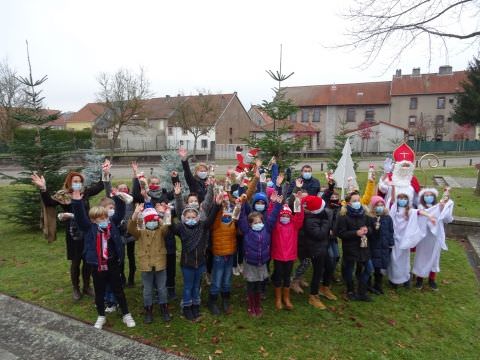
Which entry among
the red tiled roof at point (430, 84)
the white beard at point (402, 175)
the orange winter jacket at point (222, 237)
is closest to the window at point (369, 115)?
the red tiled roof at point (430, 84)

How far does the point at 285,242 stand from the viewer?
18.2 feet

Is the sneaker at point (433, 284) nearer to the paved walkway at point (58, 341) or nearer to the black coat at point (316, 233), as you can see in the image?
the black coat at point (316, 233)

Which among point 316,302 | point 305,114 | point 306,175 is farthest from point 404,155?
point 305,114

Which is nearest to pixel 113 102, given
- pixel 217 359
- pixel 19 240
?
pixel 19 240

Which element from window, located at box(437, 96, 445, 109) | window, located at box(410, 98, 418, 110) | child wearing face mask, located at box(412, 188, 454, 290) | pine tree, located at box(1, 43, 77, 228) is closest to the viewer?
child wearing face mask, located at box(412, 188, 454, 290)

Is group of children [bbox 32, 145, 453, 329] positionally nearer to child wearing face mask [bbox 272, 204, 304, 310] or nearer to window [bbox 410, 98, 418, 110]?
child wearing face mask [bbox 272, 204, 304, 310]

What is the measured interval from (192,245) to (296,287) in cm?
230

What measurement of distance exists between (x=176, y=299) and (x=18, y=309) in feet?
8.11

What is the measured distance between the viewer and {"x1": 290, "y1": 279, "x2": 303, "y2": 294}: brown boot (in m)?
6.39

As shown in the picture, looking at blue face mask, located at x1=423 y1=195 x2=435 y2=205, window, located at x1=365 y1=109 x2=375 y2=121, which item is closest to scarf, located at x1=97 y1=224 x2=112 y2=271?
blue face mask, located at x1=423 y1=195 x2=435 y2=205

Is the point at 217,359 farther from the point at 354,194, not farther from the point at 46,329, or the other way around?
the point at 354,194

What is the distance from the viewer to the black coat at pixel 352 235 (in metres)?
5.88

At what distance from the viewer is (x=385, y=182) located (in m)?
7.96

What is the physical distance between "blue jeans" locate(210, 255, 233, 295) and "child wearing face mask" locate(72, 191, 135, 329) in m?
1.31
